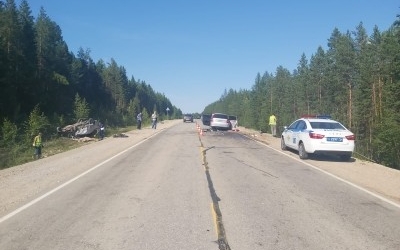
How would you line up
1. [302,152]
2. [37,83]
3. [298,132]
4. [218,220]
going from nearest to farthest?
[218,220], [302,152], [298,132], [37,83]

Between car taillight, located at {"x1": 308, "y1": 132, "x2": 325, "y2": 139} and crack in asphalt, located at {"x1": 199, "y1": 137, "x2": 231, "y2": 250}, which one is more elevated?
car taillight, located at {"x1": 308, "y1": 132, "x2": 325, "y2": 139}

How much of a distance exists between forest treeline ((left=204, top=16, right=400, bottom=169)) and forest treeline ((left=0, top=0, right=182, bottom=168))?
80.9 feet

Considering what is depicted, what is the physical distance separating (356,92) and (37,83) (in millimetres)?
41115

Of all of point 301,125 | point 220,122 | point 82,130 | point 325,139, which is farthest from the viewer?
point 220,122

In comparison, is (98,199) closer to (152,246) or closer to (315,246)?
(152,246)

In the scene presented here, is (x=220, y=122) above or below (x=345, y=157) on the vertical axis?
above

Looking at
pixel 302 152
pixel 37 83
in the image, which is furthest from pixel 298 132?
pixel 37 83

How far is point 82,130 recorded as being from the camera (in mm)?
35906

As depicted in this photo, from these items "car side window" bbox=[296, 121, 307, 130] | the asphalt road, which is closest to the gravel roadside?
the asphalt road

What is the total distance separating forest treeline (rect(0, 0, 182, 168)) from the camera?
36.6 m

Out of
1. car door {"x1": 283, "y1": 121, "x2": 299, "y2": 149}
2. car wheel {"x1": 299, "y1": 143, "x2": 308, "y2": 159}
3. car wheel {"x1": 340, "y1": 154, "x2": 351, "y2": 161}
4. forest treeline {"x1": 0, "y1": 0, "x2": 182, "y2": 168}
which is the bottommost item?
car wheel {"x1": 340, "y1": 154, "x2": 351, "y2": 161}

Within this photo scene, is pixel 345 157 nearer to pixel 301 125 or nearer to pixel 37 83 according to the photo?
pixel 301 125

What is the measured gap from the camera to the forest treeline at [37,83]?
36.6 meters

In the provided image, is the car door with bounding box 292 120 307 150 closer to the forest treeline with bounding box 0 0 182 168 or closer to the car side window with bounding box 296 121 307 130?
the car side window with bounding box 296 121 307 130
